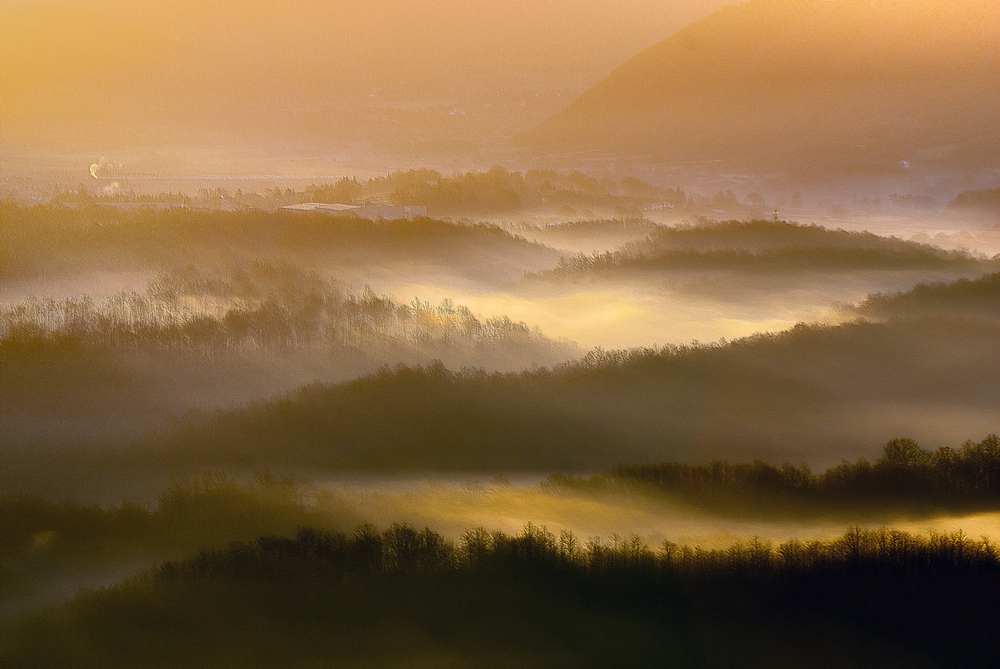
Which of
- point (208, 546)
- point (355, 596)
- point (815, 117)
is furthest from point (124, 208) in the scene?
point (815, 117)

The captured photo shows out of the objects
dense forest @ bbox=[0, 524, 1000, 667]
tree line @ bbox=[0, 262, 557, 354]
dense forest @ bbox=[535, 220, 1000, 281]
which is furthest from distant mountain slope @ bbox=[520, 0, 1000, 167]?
dense forest @ bbox=[0, 524, 1000, 667]

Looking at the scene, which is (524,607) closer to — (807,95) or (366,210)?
(366,210)

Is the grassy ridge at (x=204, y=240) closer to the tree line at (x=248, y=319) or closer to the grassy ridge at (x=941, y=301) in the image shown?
the tree line at (x=248, y=319)

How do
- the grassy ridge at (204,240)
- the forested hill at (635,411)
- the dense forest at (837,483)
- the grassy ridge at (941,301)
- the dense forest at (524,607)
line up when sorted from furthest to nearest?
the grassy ridge at (941,301), the grassy ridge at (204,240), the forested hill at (635,411), the dense forest at (837,483), the dense forest at (524,607)

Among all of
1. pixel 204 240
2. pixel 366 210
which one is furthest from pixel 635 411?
pixel 366 210

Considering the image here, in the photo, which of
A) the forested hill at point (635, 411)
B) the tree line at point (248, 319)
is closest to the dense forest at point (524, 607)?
the forested hill at point (635, 411)

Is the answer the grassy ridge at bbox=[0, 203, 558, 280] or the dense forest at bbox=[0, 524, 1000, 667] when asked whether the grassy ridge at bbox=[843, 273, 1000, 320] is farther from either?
the dense forest at bbox=[0, 524, 1000, 667]
